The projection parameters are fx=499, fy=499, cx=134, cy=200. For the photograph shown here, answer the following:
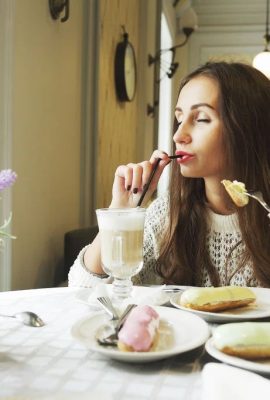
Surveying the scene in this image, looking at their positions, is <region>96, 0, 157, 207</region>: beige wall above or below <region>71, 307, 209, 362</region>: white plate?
above

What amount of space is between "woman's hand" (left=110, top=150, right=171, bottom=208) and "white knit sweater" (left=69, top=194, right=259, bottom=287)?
0.42ft

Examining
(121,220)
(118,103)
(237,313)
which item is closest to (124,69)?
(118,103)

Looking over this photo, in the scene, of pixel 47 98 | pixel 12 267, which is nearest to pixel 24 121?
pixel 47 98

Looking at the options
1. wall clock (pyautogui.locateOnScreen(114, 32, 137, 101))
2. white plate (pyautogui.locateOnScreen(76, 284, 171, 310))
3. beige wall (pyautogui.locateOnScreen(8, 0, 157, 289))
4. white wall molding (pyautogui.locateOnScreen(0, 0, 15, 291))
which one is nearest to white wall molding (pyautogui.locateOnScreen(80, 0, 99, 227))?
beige wall (pyautogui.locateOnScreen(8, 0, 157, 289))

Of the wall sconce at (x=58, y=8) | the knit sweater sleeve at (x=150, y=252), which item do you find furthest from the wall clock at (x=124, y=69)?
the knit sweater sleeve at (x=150, y=252)

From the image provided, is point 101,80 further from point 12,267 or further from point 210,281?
point 210,281

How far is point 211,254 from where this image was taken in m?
1.29

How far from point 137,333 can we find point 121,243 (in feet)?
0.90

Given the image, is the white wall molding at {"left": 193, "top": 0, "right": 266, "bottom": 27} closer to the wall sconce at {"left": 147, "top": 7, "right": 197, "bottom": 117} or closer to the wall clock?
the wall sconce at {"left": 147, "top": 7, "right": 197, "bottom": 117}

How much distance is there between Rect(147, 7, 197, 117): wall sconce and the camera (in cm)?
404

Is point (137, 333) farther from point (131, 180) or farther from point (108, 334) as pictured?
point (131, 180)

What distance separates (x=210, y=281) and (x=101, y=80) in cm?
159

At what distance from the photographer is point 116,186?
1.27 meters

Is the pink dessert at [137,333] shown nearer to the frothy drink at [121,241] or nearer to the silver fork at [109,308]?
the silver fork at [109,308]
